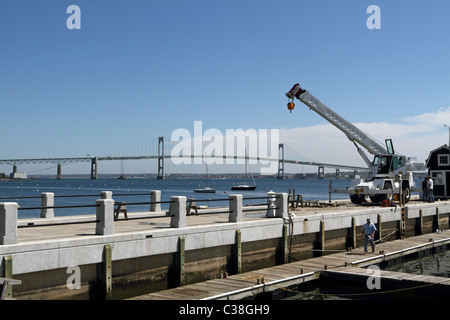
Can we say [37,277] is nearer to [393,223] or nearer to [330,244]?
[330,244]

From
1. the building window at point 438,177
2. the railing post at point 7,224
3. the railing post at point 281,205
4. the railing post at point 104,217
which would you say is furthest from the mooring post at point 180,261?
the building window at point 438,177

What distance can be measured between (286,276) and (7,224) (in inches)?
391

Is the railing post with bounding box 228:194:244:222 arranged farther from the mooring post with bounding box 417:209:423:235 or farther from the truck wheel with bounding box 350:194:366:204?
the truck wheel with bounding box 350:194:366:204

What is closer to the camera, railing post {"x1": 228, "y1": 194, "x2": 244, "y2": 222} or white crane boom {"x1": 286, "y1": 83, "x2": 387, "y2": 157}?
railing post {"x1": 228, "y1": 194, "x2": 244, "y2": 222}

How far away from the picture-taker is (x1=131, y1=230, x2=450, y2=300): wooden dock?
1565cm

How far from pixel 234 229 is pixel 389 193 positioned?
18.6m

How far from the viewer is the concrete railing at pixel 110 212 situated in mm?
12680

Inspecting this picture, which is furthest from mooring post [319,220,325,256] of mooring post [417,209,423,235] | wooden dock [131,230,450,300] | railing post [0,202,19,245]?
railing post [0,202,19,245]

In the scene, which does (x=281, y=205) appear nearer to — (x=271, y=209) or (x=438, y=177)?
(x=271, y=209)

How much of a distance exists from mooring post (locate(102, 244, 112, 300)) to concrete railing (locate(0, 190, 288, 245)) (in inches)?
25.1

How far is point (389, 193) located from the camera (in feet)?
111

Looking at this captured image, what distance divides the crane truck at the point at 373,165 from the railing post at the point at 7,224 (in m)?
23.1

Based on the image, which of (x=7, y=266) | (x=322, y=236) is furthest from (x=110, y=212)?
(x=322, y=236)
